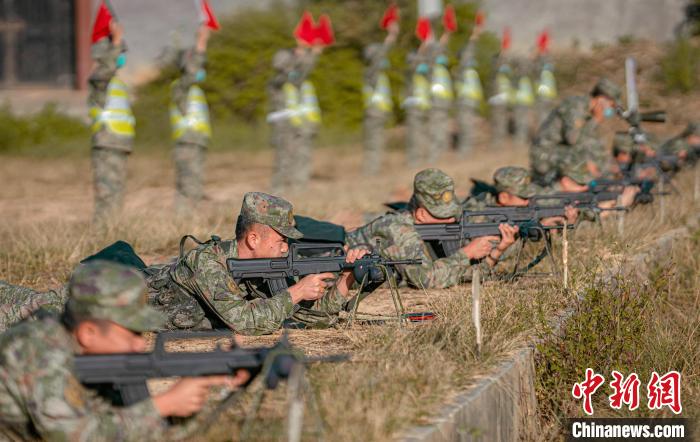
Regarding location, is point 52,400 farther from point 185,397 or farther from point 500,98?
point 500,98

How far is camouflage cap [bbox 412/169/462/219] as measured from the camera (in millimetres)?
8266

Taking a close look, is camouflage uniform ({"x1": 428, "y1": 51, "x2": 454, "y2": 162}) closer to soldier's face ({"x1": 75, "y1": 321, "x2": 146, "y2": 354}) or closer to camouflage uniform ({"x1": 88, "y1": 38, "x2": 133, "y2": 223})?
camouflage uniform ({"x1": 88, "y1": 38, "x2": 133, "y2": 223})

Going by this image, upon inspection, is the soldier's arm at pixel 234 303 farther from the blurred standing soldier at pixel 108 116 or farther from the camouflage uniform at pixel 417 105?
the camouflage uniform at pixel 417 105

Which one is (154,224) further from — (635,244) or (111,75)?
(635,244)

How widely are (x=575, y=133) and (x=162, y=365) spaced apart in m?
8.95

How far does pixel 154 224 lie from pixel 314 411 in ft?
20.5

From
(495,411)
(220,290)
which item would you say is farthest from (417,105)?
(495,411)

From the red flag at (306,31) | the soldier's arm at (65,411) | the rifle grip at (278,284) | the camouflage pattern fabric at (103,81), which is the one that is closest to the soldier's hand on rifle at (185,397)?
the soldier's arm at (65,411)

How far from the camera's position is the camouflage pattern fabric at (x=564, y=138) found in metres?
12.4

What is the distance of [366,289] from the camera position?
7.27 metres

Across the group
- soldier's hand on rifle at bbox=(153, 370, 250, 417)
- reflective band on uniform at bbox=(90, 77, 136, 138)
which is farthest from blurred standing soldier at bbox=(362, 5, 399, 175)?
soldier's hand on rifle at bbox=(153, 370, 250, 417)

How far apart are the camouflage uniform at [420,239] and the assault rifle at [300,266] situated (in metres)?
0.87

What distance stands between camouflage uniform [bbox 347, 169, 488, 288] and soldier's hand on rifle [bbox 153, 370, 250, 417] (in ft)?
11.2

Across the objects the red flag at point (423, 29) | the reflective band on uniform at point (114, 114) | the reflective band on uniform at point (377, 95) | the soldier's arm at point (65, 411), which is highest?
the red flag at point (423, 29)
